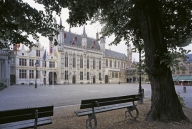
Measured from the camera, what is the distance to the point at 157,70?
222 inches

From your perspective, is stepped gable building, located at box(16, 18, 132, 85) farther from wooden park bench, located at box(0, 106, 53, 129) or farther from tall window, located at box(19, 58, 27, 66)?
wooden park bench, located at box(0, 106, 53, 129)

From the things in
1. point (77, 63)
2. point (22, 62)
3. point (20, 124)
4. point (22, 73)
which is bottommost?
point (20, 124)

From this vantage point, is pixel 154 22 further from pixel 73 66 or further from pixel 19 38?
pixel 73 66

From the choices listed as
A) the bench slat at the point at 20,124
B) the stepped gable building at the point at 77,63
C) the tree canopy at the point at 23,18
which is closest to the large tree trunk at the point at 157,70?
the tree canopy at the point at 23,18

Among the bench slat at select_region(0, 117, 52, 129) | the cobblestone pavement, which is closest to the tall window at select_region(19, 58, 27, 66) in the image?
the cobblestone pavement

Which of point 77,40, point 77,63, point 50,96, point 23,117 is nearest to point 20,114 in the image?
point 23,117

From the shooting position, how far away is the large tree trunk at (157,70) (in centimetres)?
566

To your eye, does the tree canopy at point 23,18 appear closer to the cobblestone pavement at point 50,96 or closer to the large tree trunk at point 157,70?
the large tree trunk at point 157,70

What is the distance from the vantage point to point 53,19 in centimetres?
486

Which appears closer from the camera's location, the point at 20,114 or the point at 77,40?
the point at 20,114

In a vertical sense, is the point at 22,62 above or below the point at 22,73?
above

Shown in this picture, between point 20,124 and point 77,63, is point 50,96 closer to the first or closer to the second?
point 20,124

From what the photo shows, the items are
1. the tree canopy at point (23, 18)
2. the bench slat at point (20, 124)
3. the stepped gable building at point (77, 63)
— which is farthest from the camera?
the stepped gable building at point (77, 63)

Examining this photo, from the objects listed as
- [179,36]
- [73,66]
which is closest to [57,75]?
[73,66]
